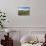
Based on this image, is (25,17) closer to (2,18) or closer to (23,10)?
(23,10)

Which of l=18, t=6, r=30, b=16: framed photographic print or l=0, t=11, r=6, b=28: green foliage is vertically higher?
l=18, t=6, r=30, b=16: framed photographic print

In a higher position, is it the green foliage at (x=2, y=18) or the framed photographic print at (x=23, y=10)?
the framed photographic print at (x=23, y=10)

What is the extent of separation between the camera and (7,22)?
3225mm

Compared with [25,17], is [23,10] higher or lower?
higher

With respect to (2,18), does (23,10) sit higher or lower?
higher

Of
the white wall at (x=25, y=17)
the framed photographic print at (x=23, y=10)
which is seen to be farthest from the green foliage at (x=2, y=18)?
the framed photographic print at (x=23, y=10)

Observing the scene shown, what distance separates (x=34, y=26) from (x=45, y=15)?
1.18 ft

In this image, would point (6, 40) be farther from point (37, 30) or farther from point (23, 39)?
Answer: point (37, 30)

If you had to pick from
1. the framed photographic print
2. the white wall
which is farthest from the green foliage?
the framed photographic print

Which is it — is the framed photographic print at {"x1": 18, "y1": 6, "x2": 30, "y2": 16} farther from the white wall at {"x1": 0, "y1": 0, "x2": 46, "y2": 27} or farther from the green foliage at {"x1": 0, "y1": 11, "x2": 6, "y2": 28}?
the green foliage at {"x1": 0, "y1": 11, "x2": 6, "y2": 28}

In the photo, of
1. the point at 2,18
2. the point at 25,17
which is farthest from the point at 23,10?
the point at 2,18

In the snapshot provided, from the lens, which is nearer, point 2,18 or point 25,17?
point 2,18

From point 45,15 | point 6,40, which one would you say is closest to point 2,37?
point 6,40

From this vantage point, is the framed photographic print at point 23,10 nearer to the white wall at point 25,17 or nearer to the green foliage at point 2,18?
the white wall at point 25,17
